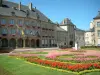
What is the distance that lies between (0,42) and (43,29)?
19.1 m

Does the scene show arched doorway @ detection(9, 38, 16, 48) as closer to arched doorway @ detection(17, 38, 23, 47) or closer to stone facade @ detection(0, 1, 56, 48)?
stone facade @ detection(0, 1, 56, 48)

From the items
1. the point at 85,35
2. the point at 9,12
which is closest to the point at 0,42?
the point at 9,12

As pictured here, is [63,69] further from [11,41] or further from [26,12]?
[26,12]

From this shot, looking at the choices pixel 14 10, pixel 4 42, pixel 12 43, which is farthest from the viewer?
pixel 14 10

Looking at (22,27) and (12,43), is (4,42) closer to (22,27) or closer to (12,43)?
(12,43)

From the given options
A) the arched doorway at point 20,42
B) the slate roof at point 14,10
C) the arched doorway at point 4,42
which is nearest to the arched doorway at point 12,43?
the arched doorway at point 4,42

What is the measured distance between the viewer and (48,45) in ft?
228

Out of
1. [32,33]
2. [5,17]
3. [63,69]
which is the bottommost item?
[63,69]

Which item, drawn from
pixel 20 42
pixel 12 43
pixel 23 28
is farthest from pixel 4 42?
pixel 23 28

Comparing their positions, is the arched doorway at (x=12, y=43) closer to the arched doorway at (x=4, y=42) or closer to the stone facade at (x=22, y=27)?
the stone facade at (x=22, y=27)

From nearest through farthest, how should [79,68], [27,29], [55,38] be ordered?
[79,68] < [27,29] < [55,38]

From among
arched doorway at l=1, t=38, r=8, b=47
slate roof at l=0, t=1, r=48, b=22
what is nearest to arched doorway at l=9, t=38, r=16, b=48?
arched doorway at l=1, t=38, r=8, b=47

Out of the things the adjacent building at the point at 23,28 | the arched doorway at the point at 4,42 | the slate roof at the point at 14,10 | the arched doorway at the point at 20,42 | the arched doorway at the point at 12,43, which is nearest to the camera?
the arched doorway at the point at 4,42

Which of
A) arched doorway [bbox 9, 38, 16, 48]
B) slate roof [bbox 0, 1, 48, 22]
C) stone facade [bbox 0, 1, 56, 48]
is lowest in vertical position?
arched doorway [bbox 9, 38, 16, 48]
